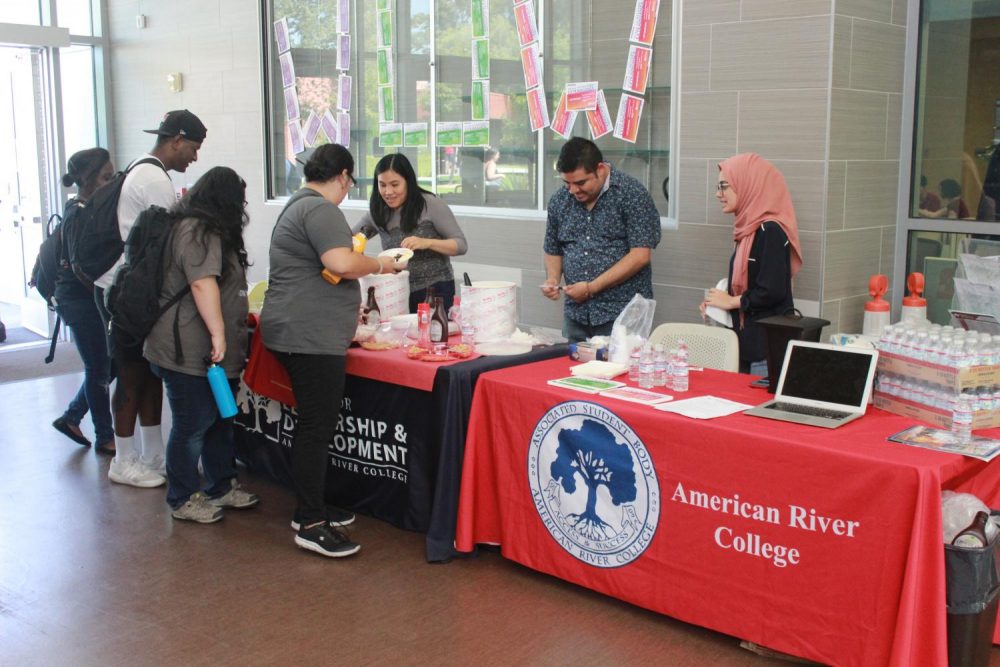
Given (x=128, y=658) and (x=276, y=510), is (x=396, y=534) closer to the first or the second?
(x=276, y=510)

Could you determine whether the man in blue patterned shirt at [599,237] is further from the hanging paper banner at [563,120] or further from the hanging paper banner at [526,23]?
the hanging paper banner at [526,23]

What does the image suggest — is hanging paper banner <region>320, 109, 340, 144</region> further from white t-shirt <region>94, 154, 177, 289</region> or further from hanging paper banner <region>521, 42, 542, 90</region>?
white t-shirt <region>94, 154, 177, 289</region>

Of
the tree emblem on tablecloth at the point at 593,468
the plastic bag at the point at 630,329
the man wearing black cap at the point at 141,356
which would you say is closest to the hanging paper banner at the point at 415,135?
the man wearing black cap at the point at 141,356

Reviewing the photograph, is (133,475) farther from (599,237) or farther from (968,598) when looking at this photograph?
(968,598)

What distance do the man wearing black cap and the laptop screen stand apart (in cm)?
270

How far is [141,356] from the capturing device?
4.35 meters

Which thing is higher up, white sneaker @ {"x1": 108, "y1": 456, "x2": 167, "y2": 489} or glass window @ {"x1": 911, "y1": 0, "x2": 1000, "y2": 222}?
glass window @ {"x1": 911, "y1": 0, "x2": 1000, "y2": 222}

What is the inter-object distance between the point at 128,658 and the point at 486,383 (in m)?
1.40

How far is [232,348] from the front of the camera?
388 cm

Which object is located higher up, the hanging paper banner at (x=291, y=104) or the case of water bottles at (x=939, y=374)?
the hanging paper banner at (x=291, y=104)

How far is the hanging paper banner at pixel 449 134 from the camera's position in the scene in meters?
5.87

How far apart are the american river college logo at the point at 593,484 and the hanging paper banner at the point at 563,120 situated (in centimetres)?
241

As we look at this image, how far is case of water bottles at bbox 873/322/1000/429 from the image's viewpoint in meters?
2.74

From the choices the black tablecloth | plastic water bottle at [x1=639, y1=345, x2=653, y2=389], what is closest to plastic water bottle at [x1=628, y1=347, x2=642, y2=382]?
plastic water bottle at [x1=639, y1=345, x2=653, y2=389]
